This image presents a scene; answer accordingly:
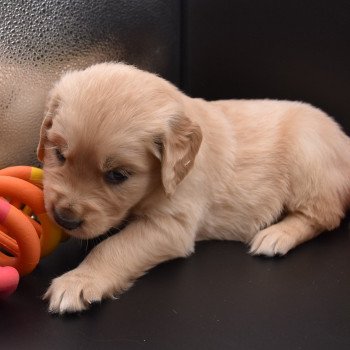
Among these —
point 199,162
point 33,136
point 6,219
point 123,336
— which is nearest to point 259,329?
point 123,336

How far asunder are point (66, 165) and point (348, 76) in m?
1.52

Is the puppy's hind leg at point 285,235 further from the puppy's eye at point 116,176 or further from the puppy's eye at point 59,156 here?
the puppy's eye at point 59,156

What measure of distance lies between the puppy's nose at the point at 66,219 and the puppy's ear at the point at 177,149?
1.00ft

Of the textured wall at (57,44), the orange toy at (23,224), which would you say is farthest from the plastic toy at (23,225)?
the textured wall at (57,44)

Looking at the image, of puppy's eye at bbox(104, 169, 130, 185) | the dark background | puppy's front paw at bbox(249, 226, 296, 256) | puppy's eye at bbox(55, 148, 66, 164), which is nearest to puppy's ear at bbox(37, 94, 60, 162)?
puppy's eye at bbox(55, 148, 66, 164)

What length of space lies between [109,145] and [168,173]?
23cm

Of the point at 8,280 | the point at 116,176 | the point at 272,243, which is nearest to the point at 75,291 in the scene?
the point at 8,280

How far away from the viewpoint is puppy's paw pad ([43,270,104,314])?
172 centimetres

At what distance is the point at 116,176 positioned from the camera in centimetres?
185

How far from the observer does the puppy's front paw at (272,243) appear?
6.89 feet

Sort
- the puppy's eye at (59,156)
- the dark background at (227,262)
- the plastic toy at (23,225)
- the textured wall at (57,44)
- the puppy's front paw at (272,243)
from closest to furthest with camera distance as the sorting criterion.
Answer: the dark background at (227,262) → the plastic toy at (23,225) → the puppy's eye at (59,156) → the puppy's front paw at (272,243) → the textured wall at (57,44)

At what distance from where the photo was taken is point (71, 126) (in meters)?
1.78

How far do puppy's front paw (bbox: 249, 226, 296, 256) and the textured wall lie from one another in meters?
0.96

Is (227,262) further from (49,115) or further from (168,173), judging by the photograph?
(49,115)
